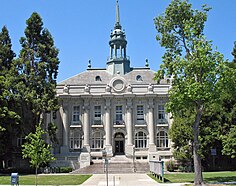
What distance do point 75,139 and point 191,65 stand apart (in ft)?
105

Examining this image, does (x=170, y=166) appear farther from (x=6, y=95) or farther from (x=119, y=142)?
(x=6, y=95)

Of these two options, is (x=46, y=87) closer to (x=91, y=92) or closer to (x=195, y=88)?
(x=91, y=92)

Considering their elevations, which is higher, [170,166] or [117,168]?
[170,166]

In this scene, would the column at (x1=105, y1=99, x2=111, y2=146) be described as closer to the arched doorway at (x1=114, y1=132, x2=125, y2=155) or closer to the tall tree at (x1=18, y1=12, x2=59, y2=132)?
the arched doorway at (x1=114, y1=132, x2=125, y2=155)

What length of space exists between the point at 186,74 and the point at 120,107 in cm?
2915

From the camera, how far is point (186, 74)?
23219 mm

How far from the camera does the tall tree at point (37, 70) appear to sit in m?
40.7

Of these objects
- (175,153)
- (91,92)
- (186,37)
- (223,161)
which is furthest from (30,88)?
(223,161)

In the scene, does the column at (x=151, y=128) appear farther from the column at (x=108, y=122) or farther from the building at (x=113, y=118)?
the column at (x=108, y=122)

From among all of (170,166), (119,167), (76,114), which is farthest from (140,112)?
(170,166)

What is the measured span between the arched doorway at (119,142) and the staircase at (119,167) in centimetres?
305

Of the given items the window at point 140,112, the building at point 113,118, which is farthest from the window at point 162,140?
the window at point 140,112

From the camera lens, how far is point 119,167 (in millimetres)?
43469

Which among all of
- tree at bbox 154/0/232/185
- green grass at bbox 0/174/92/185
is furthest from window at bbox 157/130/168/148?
tree at bbox 154/0/232/185
